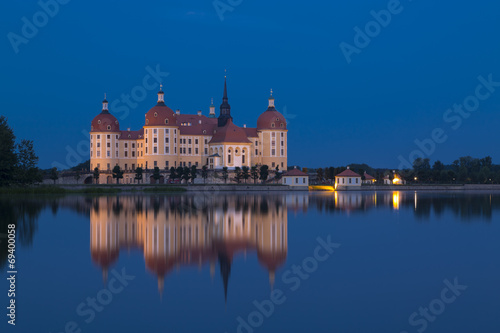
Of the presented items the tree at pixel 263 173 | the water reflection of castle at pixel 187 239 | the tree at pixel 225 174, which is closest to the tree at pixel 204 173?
the tree at pixel 225 174

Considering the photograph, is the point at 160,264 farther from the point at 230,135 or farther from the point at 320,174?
the point at 320,174

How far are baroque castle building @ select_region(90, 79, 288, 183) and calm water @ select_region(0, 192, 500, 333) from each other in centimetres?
5853

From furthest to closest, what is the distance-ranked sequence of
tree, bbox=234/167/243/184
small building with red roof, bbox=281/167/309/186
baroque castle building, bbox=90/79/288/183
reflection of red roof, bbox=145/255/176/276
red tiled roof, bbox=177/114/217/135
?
1. red tiled roof, bbox=177/114/217/135
2. baroque castle building, bbox=90/79/288/183
3. tree, bbox=234/167/243/184
4. small building with red roof, bbox=281/167/309/186
5. reflection of red roof, bbox=145/255/176/276

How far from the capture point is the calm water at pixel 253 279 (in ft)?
29.9

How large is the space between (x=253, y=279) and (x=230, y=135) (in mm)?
69654

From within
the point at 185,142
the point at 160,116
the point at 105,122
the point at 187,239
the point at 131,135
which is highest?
the point at 160,116

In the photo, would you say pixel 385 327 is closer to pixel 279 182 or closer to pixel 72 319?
pixel 72 319

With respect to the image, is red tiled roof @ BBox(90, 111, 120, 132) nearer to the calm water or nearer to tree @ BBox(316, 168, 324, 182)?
tree @ BBox(316, 168, 324, 182)

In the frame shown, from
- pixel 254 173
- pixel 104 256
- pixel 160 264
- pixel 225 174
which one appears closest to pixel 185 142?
pixel 225 174

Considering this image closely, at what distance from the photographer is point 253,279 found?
12016 millimetres

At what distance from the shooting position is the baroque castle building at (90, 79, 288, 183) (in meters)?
79.9

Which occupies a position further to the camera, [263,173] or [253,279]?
[263,173]

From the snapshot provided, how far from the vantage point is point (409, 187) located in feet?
251

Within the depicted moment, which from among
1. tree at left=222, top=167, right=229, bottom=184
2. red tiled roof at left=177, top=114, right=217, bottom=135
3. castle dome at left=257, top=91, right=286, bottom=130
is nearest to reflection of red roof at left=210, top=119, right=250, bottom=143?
red tiled roof at left=177, top=114, right=217, bottom=135
